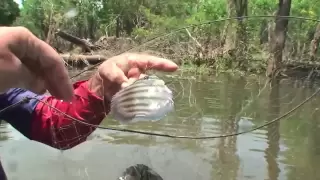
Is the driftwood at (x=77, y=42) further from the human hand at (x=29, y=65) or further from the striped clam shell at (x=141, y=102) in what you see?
the human hand at (x=29, y=65)

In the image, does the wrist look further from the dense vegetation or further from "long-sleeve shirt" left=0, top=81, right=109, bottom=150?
the dense vegetation

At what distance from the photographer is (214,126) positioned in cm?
316

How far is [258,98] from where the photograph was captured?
199 cm

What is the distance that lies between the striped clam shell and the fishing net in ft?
0.26

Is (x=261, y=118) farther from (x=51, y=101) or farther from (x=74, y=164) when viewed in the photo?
(x=74, y=164)

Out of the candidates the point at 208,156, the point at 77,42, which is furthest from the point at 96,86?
the point at 77,42

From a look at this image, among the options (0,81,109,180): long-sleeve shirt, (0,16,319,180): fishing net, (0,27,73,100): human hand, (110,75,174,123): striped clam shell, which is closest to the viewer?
(0,27,73,100): human hand

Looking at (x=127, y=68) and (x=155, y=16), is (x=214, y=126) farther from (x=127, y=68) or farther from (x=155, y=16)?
(x=155, y=16)

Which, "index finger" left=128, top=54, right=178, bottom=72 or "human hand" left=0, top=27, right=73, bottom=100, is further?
"index finger" left=128, top=54, right=178, bottom=72

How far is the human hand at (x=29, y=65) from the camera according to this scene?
2.29ft

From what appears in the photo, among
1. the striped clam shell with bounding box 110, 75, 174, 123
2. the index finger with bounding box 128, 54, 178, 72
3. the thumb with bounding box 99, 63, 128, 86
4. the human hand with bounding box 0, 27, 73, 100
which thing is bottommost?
the striped clam shell with bounding box 110, 75, 174, 123

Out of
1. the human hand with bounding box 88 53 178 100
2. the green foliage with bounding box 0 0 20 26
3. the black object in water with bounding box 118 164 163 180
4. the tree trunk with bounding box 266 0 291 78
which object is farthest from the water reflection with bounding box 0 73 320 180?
the human hand with bounding box 88 53 178 100

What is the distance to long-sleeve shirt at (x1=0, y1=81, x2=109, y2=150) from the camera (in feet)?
3.96

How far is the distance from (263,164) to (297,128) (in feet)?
7.60
